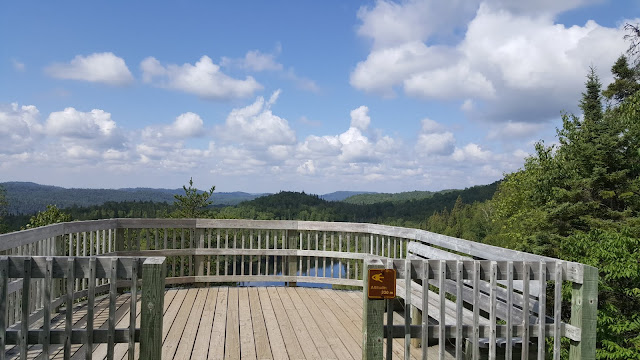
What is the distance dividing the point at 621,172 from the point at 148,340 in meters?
17.2

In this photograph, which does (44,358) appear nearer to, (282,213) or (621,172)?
(621,172)

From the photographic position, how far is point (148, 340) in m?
2.73

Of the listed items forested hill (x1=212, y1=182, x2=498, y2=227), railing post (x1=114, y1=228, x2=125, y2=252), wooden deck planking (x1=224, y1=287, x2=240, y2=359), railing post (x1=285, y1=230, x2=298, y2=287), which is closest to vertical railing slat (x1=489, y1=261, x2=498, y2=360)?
wooden deck planking (x1=224, y1=287, x2=240, y2=359)

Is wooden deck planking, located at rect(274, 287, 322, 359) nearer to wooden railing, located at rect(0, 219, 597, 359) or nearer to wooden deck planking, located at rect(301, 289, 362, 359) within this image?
wooden deck planking, located at rect(301, 289, 362, 359)

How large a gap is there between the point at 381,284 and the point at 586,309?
4.89 feet

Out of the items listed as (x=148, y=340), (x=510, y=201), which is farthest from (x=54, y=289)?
(x=510, y=201)

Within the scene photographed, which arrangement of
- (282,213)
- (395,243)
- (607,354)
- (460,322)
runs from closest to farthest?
(460,322) < (607,354) < (395,243) < (282,213)

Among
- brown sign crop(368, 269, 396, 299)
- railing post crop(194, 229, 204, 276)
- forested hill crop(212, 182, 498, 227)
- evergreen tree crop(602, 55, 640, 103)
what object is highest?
evergreen tree crop(602, 55, 640, 103)

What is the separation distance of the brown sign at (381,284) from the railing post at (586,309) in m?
1.36

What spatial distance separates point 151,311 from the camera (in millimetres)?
2732

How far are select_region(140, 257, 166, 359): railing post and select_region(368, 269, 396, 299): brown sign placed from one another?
132 centimetres

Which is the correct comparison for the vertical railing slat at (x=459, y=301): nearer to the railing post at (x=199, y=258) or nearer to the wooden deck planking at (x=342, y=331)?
the wooden deck planking at (x=342, y=331)

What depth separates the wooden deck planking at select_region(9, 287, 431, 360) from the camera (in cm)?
431

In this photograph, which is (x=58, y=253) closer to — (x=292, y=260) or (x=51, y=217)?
(x=292, y=260)
